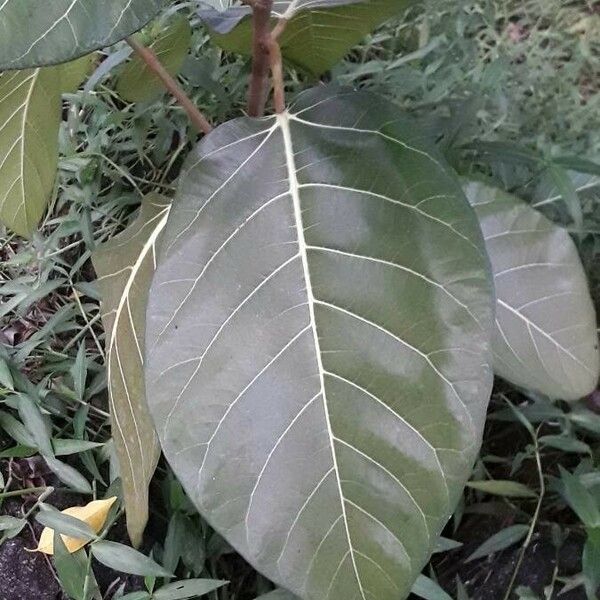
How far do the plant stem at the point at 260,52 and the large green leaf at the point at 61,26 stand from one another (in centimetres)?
17

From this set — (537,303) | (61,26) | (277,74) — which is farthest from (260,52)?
(537,303)

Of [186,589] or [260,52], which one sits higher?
→ [260,52]

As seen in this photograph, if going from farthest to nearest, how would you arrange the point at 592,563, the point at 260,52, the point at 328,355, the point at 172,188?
the point at 172,188, the point at 592,563, the point at 260,52, the point at 328,355

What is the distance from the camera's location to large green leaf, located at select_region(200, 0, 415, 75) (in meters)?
0.63

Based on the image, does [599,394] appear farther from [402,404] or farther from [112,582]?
[112,582]

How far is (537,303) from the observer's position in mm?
782

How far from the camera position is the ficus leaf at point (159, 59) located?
2.59ft

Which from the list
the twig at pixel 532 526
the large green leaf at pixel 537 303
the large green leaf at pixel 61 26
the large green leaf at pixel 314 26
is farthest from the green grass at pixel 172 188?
the large green leaf at pixel 61 26

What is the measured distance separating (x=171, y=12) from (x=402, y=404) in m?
0.84

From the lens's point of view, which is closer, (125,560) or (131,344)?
(131,344)

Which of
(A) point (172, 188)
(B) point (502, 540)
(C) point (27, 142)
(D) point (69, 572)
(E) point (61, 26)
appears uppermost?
(E) point (61, 26)

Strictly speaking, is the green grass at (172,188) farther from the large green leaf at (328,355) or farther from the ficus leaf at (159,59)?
the large green leaf at (328,355)

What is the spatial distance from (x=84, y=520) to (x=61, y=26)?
0.64m

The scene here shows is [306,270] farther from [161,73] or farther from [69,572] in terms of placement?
[69,572]
